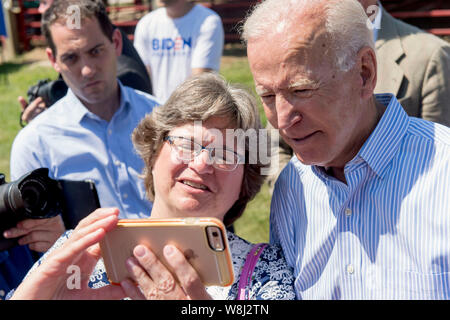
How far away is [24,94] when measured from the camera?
31.3 ft

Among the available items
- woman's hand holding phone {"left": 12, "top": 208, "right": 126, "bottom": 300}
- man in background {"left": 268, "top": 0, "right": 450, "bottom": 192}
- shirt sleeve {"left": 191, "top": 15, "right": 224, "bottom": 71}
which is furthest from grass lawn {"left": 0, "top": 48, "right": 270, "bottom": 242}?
woman's hand holding phone {"left": 12, "top": 208, "right": 126, "bottom": 300}

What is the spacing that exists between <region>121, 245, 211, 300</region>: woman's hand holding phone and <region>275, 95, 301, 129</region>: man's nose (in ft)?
1.77

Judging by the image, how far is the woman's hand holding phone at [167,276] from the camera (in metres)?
1.45

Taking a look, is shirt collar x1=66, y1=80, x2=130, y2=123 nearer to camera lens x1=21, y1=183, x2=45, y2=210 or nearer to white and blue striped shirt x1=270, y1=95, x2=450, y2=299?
camera lens x1=21, y1=183, x2=45, y2=210

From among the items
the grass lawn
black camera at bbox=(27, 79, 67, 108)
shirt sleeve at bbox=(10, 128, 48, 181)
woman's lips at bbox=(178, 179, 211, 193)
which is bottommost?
the grass lawn

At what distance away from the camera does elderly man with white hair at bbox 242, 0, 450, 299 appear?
1.57m

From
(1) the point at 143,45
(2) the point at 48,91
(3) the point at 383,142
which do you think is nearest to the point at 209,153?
(3) the point at 383,142

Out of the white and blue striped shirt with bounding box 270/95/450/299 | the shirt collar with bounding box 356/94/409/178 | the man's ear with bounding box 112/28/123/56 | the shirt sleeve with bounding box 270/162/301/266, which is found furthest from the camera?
the man's ear with bounding box 112/28/123/56

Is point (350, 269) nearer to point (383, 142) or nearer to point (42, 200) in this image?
point (383, 142)

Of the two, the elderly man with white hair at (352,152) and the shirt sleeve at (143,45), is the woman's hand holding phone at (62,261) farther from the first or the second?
the shirt sleeve at (143,45)

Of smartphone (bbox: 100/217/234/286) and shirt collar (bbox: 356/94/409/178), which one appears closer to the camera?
smartphone (bbox: 100/217/234/286)

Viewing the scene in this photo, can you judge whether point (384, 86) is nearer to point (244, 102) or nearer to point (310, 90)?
point (244, 102)

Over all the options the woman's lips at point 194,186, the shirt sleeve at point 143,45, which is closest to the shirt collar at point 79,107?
the woman's lips at point 194,186

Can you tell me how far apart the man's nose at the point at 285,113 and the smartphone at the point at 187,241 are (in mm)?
421
